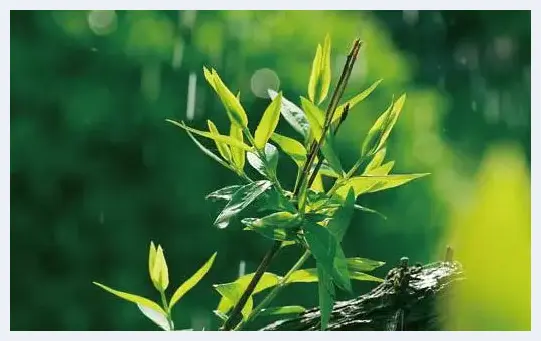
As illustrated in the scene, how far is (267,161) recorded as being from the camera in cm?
73

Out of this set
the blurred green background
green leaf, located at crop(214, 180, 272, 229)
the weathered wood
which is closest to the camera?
green leaf, located at crop(214, 180, 272, 229)

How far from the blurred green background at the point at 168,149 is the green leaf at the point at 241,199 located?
0.92 m

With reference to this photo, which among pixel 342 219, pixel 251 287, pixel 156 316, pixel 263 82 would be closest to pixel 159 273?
pixel 156 316

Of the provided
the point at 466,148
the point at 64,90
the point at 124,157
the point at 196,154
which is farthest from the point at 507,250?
the point at 64,90

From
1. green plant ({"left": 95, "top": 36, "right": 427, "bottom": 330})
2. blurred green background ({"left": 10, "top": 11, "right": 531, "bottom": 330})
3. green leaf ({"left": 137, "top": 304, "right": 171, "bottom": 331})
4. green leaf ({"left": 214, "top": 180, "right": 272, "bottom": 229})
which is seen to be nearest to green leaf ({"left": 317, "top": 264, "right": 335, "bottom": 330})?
green plant ({"left": 95, "top": 36, "right": 427, "bottom": 330})

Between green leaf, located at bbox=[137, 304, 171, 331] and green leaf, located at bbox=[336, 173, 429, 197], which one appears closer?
green leaf, located at bbox=[336, 173, 429, 197]

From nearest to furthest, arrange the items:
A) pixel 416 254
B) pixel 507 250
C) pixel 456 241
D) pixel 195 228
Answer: pixel 507 250, pixel 456 241, pixel 416 254, pixel 195 228

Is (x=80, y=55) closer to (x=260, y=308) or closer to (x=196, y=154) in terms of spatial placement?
(x=196, y=154)

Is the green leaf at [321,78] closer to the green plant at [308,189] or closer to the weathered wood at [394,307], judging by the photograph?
the green plant at [308,189]

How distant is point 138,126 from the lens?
187 centimetres

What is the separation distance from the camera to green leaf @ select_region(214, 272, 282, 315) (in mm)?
772

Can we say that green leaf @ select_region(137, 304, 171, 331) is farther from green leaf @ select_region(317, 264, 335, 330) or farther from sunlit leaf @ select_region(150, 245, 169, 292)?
green leaf @ select_region(317, 264, 335, 330)

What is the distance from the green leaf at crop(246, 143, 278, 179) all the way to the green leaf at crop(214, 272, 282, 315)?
0.40ft

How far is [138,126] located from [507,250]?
0.99 m
